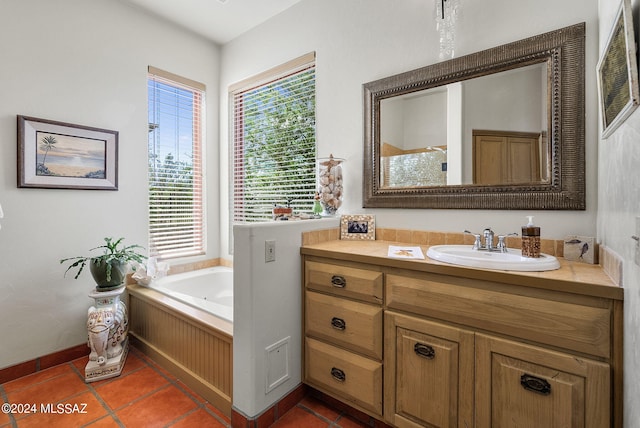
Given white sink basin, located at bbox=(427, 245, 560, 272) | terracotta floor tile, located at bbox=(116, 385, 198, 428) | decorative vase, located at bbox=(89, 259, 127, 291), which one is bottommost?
terracotta floor tile, located at bbox=(116, 385, 198, 428)

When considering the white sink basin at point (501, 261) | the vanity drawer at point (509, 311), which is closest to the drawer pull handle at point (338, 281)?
the vanity drawer at point (509, 311)

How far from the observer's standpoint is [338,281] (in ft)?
5.18

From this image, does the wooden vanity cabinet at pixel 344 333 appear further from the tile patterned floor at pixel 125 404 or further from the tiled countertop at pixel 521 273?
the tile patterned floor at pixel 125 404

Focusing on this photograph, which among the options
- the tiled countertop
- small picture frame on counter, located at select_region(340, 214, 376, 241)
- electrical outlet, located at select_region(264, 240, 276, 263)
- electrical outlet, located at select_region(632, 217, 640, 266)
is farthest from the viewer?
small picture frame on counter, located at select_region(340, 214, 376, 241)

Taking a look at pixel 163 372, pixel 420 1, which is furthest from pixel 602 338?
pixel 163 372

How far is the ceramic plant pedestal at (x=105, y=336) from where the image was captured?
6.52 feet

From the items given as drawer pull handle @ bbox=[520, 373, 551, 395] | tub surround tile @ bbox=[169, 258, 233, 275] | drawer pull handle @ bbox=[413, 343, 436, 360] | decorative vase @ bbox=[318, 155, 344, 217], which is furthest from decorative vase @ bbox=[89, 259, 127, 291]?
drawer pull handle @ bbox=[520, 373, 551, 395]

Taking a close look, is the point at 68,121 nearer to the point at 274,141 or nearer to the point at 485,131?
the point at 274,141

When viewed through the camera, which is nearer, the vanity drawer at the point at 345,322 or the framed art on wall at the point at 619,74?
the framed art on wall at the point at 619,74

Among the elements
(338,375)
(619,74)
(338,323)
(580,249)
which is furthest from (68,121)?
(580,249)

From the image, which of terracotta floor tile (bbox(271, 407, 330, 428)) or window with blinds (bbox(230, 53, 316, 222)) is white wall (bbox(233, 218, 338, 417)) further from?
window with blinds (bbox(230, 53, 316, 222))

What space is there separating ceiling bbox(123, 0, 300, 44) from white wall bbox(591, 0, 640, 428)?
7.63 ft

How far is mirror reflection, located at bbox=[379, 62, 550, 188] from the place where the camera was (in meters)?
1.50

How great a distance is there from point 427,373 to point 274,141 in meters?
2.24
